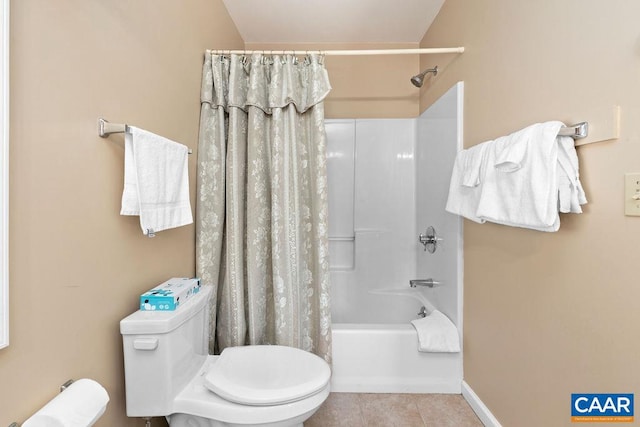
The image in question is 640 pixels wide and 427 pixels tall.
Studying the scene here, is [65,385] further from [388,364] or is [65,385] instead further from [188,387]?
[388,364]

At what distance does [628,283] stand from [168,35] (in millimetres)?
1984

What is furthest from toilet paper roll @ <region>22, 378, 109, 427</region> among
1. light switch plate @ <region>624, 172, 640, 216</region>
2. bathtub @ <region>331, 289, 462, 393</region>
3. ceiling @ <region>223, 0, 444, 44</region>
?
ceiling @ <region>223, 0, 444, 44</region>

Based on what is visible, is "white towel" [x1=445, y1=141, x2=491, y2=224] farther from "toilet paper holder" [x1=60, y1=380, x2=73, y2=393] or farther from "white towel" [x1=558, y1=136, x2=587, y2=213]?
"toilet paper holder" [x1=60, y1=380, x2=73, y2=393]

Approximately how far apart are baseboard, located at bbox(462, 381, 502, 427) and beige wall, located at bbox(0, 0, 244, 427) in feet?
5.54

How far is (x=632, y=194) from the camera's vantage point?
2.97 ft

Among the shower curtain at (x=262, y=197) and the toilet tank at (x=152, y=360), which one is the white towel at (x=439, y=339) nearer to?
the shower curtain at (x=262, y=197)

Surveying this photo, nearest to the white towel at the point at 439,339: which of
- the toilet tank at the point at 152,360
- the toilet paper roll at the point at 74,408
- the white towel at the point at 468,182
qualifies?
the white towel at the point at 468,182

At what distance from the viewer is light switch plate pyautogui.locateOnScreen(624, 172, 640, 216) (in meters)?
0.89

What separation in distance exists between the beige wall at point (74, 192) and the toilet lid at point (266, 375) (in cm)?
39

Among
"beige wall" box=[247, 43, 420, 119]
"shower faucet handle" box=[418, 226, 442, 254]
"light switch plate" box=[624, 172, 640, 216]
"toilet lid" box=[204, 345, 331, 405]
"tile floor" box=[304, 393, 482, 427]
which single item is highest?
"beige wall" box=[247, 43, 420, 119]

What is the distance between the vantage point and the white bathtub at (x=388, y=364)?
1.96 meters

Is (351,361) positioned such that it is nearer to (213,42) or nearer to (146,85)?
(146,85)

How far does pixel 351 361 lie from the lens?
77.9 inches

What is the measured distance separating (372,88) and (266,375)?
8.05ft
